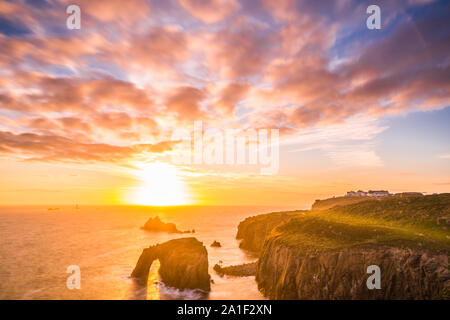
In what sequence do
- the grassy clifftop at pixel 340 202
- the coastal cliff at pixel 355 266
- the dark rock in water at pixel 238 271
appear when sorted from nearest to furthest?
the coastal cliff at pixel 355 266 < the dark rock in water at pixel 238 271 < the grassy clifftop at pixel 340 202

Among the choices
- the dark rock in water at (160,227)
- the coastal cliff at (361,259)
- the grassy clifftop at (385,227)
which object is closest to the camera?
the coastal cliff at (361,259)

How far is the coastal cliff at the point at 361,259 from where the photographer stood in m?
34.0

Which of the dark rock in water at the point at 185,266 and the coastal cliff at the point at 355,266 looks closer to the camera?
the coastal cliff at the point at 355,266

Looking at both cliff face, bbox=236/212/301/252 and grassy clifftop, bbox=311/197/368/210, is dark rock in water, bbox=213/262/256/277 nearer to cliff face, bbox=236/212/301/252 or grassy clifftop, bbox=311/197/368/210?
cliff face, bbox=236/212/301/252

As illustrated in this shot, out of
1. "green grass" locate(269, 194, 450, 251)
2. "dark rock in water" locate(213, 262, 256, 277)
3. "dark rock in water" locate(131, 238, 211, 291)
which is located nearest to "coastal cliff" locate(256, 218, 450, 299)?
"green grass" locate(269, 194, 450, 251)

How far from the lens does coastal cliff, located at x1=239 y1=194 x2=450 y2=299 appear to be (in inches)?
1339

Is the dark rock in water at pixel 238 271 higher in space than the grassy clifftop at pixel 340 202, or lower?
lower

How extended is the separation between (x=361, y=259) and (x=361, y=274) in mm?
2149
